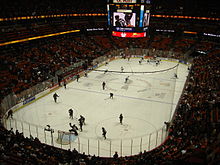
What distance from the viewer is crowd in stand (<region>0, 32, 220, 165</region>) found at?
1166 centimetres

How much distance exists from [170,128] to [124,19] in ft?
54.5

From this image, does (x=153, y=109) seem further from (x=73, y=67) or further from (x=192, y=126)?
(x=73, y=67)

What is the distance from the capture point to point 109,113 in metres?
21.8

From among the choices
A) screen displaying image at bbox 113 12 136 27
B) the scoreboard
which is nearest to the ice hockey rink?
the scoreboard

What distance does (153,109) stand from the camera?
2261 centimetres

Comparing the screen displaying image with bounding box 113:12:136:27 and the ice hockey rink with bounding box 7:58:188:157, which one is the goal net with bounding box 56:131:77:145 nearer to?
the ice hockey rink with bounding box 7:58:188:157

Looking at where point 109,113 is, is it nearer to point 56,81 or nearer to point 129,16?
point 56,81

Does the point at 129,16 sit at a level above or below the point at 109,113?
above

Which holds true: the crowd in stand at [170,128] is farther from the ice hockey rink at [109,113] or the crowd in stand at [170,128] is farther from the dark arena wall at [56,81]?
the ice hockey rink at [109,113]

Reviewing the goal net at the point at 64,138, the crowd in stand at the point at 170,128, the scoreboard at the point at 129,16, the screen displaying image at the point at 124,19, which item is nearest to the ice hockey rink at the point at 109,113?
the goal net at the point at 64,138

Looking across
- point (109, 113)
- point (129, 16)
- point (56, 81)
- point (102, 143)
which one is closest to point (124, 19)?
point (129, 16)

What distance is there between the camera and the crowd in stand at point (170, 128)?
11656 millimetres

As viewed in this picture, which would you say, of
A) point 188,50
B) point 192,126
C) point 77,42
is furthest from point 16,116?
point 188,50

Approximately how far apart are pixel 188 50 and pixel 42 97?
3346 cm
